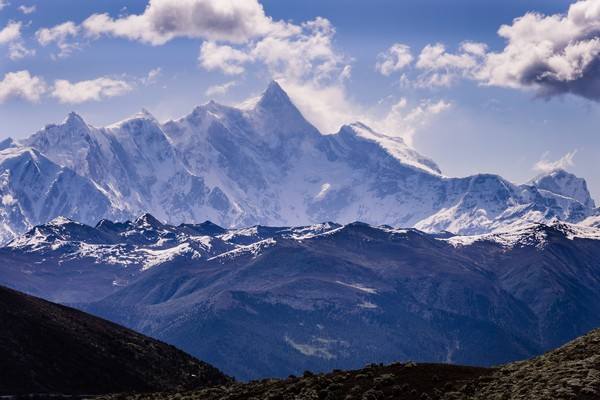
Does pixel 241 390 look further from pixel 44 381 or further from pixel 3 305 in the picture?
pixel 3 305

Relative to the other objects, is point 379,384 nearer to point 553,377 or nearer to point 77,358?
point 553,377

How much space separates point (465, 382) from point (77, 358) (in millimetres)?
100418

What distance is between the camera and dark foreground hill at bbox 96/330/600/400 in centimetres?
7850

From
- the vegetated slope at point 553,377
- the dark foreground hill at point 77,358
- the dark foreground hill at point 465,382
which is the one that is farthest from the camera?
the dark foreground hill at point 77,358

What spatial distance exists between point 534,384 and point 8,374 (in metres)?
102

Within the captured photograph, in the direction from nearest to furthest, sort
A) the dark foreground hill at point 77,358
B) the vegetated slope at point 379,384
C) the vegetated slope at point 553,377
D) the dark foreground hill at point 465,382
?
the vegetated slope at point 553,377 → the dark foreground hill at point 465,382 → the vegetated slope at point 379,384 → the dark foreground hill at point 77,358

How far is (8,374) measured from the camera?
15975 centimetres

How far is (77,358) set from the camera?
17362 cm

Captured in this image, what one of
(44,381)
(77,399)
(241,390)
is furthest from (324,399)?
(44,381)

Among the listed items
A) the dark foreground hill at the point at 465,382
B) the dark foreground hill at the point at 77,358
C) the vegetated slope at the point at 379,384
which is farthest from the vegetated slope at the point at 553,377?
the dark foreground hill at the point at 77,358

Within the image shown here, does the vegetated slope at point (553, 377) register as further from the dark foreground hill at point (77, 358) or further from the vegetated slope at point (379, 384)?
the dark foreground hill at point (77, 358)

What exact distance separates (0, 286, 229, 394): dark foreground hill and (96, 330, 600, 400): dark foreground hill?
65.6 metres

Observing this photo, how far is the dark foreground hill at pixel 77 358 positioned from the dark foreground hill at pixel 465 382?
215 feet

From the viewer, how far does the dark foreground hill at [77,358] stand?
534 feet
